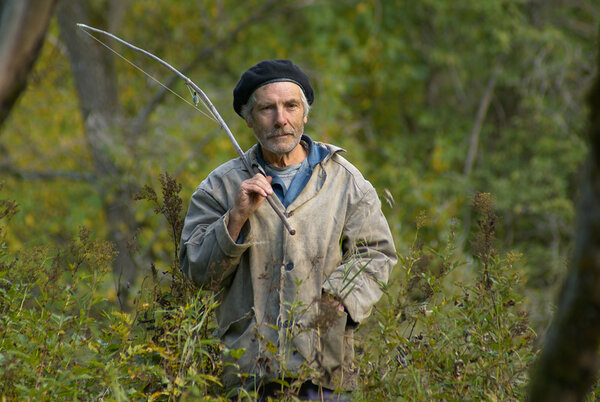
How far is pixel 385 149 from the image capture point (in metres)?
13.7

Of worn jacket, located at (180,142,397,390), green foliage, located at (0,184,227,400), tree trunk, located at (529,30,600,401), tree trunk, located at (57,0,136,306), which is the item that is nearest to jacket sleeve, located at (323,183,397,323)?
worn jacket, located at (180,142,397,390)

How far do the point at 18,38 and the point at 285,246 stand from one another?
1.55 meters

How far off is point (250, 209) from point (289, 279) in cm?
34

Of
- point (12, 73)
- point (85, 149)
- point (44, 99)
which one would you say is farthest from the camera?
point (44, 99)

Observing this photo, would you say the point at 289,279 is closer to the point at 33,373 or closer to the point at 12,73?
the point at 33,373

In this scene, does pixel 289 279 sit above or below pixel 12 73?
below

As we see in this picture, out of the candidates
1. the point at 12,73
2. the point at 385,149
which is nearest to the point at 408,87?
the point at 385,149

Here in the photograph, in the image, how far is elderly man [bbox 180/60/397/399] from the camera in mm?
3258

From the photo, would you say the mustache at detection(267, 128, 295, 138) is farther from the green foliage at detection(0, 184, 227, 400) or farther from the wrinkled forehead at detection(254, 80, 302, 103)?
the green foliage at detection(0, 184, 227, 400)

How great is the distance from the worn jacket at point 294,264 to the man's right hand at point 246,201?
0.05 m

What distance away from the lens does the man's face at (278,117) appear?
3.54 m

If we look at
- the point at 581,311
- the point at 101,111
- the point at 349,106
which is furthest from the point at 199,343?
the point at 349,106

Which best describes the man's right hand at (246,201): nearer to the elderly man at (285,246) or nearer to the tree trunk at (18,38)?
the elderly man at (285,246)

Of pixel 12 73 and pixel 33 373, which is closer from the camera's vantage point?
pixel 12 73
